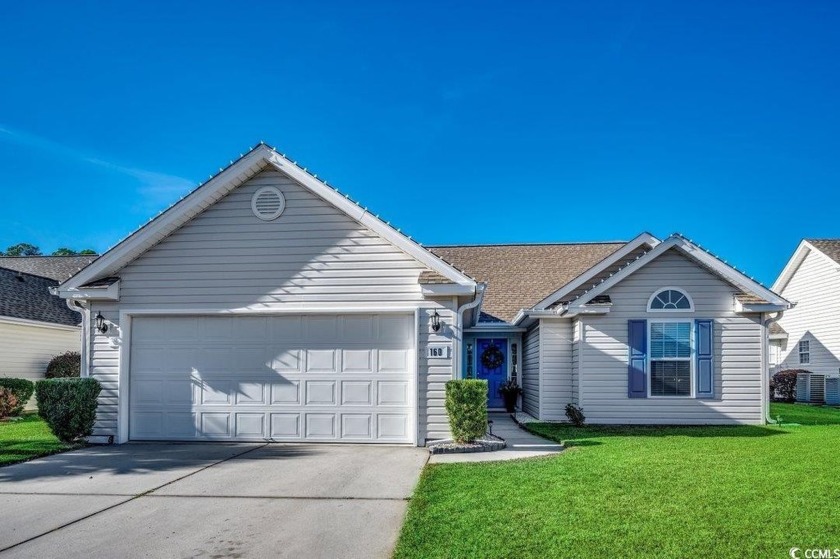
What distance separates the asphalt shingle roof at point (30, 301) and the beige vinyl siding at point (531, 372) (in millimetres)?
15280

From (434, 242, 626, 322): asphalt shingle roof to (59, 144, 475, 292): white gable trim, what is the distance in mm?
8464

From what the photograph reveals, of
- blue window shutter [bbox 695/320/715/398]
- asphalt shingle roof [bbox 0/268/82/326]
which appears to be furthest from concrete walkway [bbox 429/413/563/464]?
asphalt shingle roof [bbox 0/268/82/326]

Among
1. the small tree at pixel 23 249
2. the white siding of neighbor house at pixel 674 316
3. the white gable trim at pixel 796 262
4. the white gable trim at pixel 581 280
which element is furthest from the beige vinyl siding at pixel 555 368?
the small tree at pixel 23 249

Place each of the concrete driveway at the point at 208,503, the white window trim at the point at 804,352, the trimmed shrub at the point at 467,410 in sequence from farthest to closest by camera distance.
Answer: the white window trim at the point at 804,352 < the trimmed shrub at the point at 467,410 < the concrete driveway at the point at 208,503

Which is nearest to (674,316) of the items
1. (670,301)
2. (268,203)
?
(670,301)

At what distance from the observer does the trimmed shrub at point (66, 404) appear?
1080 cm

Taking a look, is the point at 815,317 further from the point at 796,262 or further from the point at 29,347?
the point at 29,347

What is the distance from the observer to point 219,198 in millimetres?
11453

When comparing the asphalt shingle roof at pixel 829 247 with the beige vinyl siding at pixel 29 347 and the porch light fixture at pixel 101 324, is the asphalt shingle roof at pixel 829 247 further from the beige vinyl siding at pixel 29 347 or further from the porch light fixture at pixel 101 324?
the beige vinyl siding at pixel 29 347

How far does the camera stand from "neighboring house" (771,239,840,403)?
72.3 feet

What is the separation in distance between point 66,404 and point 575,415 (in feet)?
33.3

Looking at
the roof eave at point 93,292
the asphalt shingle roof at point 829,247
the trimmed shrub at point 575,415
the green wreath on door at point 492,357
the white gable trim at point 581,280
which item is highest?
the asphalt shingle roof at point 829,247

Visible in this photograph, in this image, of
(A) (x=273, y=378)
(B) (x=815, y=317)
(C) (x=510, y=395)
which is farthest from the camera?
(B) (x=815, y=317)
